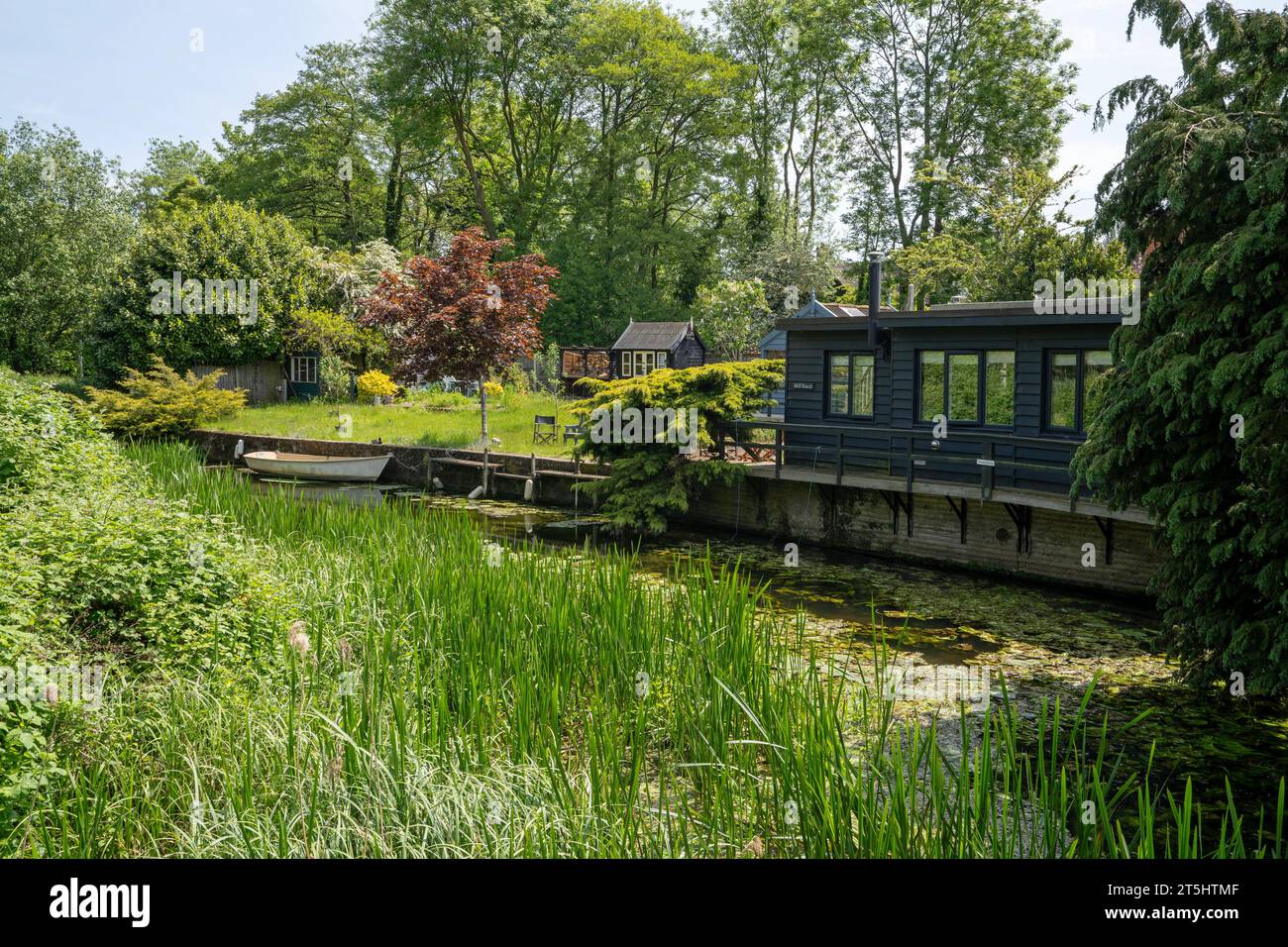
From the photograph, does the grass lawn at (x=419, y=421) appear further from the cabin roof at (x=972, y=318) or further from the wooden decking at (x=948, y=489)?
the cabin roof at (x=972, y=318)

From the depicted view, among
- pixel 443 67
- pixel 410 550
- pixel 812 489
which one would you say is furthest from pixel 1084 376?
pixel 443 67

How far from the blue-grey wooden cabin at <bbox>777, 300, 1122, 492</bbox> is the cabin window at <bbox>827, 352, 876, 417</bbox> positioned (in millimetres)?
21

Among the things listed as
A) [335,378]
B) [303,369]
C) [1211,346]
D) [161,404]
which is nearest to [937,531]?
[1211,346]

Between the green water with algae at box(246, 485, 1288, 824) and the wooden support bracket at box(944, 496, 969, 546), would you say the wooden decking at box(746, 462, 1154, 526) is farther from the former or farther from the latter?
the green water with algae at box(246, 485, 1288, 824)

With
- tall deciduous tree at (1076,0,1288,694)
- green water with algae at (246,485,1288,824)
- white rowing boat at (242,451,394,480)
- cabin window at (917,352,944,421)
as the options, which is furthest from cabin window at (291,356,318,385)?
tall deciduous tree at (1076,0,1288,694)

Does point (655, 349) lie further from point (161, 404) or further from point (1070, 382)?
point (1070, 382)

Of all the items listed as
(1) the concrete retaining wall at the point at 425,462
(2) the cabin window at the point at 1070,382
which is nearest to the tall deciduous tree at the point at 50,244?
(1) the concrete retaining wall at the point at 425,462

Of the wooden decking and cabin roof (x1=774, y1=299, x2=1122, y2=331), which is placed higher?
cabin roof (x1=774, y1=299, x2=1122, y2=331)

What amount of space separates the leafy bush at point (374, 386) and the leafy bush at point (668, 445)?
14.4 m

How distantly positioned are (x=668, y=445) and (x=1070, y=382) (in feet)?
21.5

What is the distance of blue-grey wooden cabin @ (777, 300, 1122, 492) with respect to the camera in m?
15.4

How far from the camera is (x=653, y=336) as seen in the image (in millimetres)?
33188
